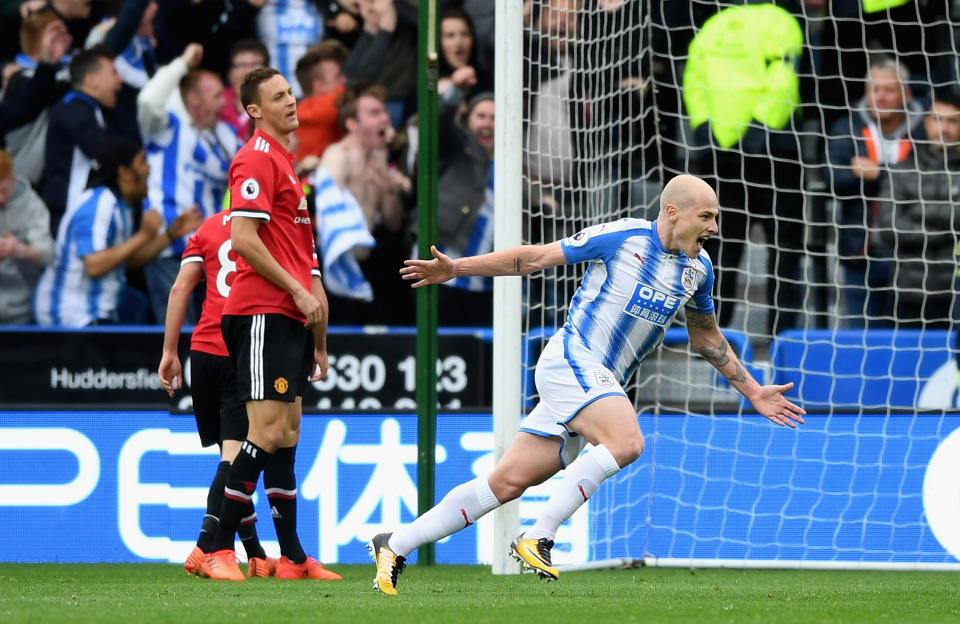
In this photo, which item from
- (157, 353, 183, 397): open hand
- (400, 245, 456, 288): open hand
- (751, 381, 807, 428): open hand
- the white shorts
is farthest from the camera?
(157, 353, 183, 397): open hand

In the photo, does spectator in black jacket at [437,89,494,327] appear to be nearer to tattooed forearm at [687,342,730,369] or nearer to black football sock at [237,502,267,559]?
black football sock at [237,502,267,559]

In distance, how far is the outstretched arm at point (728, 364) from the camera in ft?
18.9

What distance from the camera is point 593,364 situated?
18.2 ft

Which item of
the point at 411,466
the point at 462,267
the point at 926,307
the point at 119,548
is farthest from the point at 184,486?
the point at 926,307

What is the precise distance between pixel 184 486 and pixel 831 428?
3513mm

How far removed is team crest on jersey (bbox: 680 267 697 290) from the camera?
5617 millimetres

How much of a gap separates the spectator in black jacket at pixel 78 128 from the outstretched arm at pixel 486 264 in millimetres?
4902

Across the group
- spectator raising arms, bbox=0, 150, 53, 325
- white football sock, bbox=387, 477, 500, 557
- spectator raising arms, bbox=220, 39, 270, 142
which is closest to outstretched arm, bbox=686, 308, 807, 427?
white football sock, bbox=387, 477, 500, 557

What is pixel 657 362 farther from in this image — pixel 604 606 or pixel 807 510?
pixel 604 606

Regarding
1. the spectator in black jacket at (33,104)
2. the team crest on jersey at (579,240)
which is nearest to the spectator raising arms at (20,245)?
the spectator in black jacket at (33,104)

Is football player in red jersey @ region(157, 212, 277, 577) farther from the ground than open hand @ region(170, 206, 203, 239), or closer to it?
closer to it

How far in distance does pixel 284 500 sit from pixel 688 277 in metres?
2.17

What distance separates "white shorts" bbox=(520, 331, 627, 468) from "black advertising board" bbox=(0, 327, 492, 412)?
3.29m

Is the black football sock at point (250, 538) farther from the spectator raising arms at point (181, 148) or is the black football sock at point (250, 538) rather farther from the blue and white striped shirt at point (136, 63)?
the blue and white striped shirt at point (136, 63)
